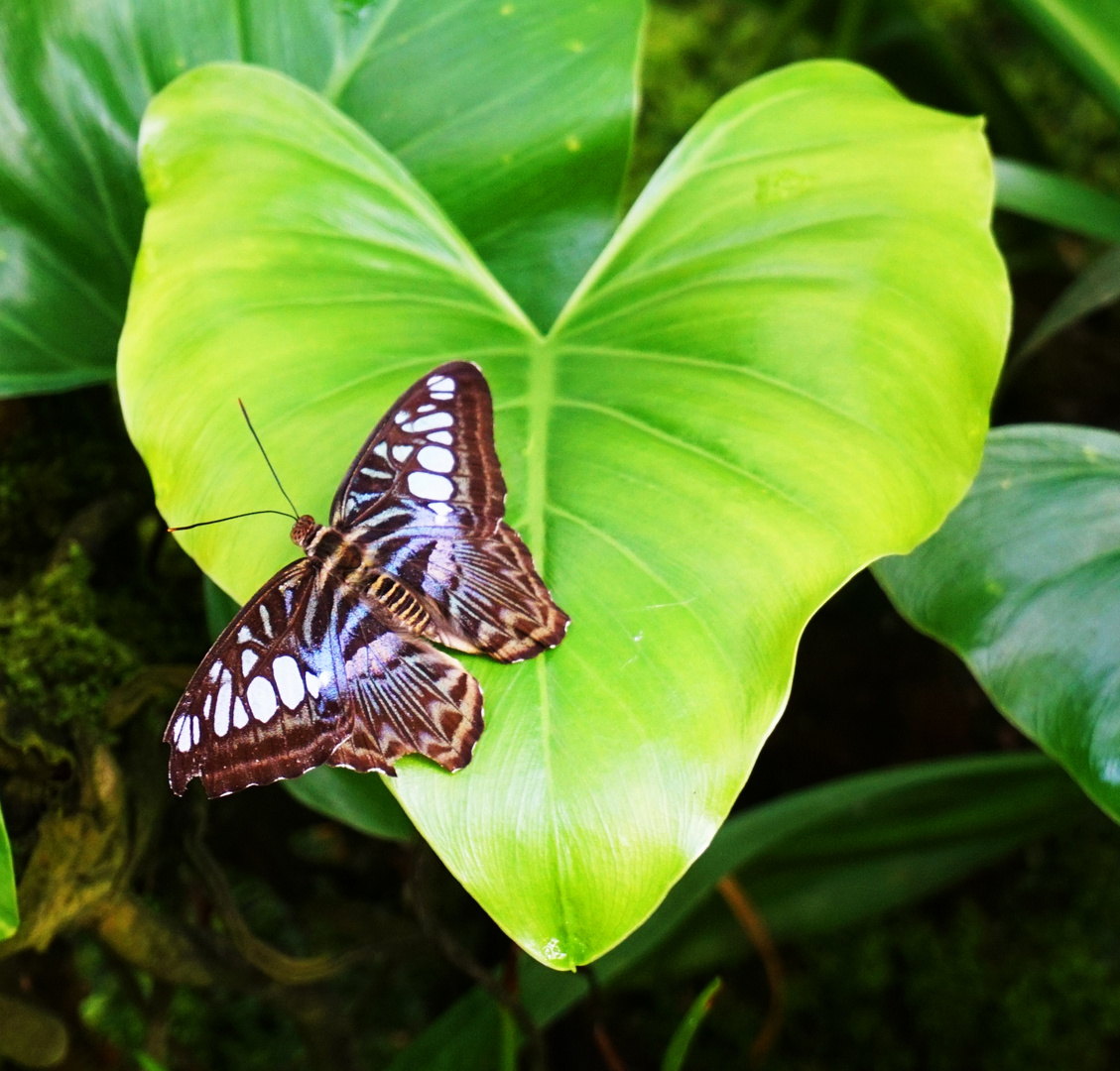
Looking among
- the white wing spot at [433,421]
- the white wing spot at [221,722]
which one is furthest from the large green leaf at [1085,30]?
the white wing spot at [221,722]

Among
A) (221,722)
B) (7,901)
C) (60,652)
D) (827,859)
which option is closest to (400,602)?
(221,722)

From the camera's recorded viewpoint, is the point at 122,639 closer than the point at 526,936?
No

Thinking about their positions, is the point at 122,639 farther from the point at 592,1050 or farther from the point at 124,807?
the point at 592,1050

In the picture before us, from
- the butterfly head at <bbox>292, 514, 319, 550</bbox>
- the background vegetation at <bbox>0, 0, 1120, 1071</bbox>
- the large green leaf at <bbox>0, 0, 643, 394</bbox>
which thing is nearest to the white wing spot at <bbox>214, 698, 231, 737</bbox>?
the butterfly head at <bbox>292, 514, 319, 550</bbox>

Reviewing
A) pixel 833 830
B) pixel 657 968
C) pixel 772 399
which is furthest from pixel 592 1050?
pixel 772 399

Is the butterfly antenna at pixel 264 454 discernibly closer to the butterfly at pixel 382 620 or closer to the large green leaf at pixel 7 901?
the butterfly at pixel 382 620
